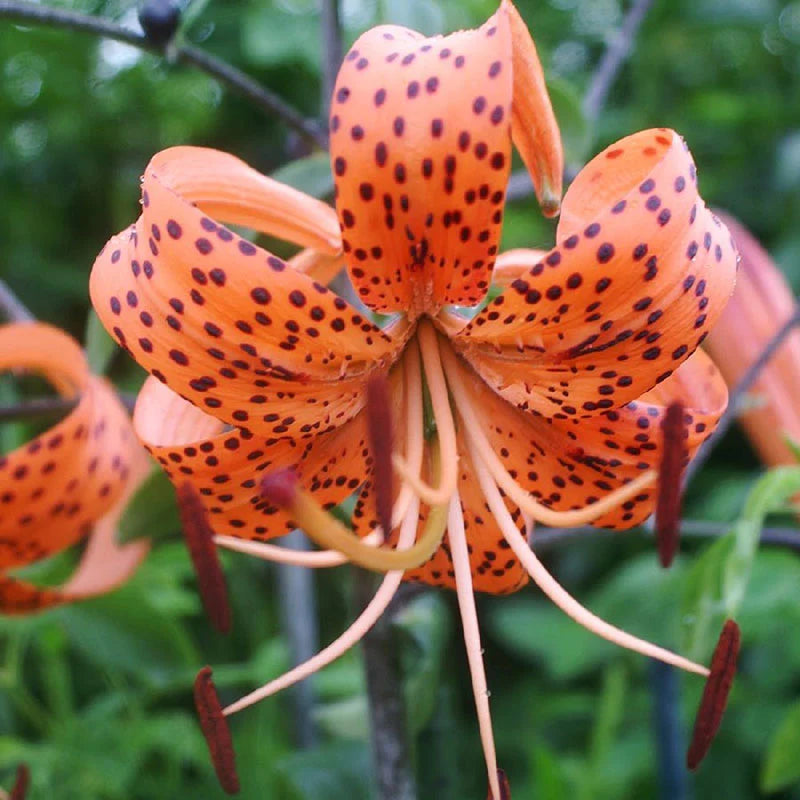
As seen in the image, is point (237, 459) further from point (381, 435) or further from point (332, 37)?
point (332, 37)

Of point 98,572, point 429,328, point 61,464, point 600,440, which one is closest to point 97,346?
point 61,464

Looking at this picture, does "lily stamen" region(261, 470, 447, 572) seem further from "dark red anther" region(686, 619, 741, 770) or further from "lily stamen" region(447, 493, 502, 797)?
"dark red anther" region(686, 619, 741, 770)

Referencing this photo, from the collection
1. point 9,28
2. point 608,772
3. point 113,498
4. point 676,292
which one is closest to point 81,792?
point 113,498

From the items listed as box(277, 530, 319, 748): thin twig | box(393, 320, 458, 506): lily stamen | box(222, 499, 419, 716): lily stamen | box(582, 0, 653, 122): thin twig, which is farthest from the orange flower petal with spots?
box(277, 530, 319, 748): thin twig

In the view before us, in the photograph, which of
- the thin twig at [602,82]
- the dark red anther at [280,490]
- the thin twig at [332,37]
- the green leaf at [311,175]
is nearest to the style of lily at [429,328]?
the dark red anther at [280,490]

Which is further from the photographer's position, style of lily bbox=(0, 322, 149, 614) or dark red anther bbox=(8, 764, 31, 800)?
style of lily bbox=(0, 322, 149, 614)
